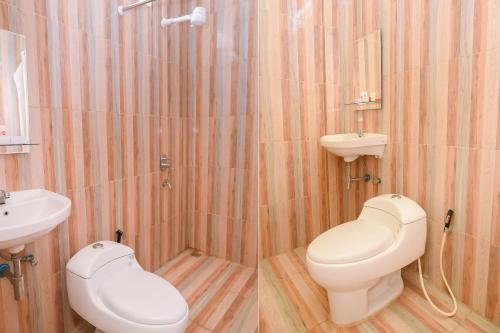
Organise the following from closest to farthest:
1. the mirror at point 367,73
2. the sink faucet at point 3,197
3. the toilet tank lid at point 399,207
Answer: the sink faucet at point 3,197
the mirror at point 367,73
the toilet tank lid at point 399,207

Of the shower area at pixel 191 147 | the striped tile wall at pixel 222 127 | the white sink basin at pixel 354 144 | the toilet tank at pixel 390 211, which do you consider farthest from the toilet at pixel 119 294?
the toilet tank at pixel 390 211

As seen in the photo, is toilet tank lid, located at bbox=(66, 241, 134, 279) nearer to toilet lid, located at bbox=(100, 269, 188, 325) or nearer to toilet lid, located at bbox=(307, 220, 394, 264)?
toilet lid, located at bbox=(100, 269, 188, 325)

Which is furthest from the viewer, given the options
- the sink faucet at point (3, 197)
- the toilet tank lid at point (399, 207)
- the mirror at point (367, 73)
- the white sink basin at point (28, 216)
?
the toilet tank lid at point (399, 207)

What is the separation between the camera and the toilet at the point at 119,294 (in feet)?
3.12

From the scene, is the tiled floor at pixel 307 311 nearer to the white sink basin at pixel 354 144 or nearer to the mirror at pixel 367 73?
the white sink basin at pixel 354 144

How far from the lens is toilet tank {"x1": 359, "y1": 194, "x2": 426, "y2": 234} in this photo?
4.40 ft

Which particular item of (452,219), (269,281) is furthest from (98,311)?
(452,219)

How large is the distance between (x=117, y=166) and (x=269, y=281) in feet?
2.86

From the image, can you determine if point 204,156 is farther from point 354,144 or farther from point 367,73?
point 367,73

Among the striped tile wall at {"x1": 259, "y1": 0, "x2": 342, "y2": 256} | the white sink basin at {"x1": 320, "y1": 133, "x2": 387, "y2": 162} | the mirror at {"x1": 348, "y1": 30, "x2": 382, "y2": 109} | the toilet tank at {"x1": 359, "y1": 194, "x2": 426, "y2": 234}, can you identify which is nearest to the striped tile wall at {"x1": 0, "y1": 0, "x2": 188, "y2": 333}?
the striped tile wall at {"x1": 259, "y1": 0, "x2": 342, "y2": 256}

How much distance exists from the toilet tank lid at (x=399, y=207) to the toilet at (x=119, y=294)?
1.02 metres

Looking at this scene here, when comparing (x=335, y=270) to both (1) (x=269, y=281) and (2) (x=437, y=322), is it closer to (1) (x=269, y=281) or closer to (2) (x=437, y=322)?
(1) (x=269, y=281)

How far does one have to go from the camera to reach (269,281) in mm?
1250

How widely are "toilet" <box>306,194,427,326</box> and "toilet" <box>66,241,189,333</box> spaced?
23.6 inches
